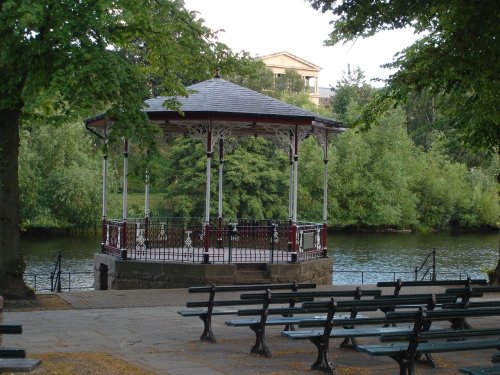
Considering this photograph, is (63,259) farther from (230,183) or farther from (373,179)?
(373,179)

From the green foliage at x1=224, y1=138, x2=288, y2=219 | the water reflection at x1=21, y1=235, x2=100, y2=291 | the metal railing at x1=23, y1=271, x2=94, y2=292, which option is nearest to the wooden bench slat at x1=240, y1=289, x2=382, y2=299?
the water reflection at x1=21, y1=235, x2=100, y2=291

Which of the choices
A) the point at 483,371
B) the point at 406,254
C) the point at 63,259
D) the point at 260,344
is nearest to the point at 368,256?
the point at 406,254

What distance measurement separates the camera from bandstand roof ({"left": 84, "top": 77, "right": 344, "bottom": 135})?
18766mm

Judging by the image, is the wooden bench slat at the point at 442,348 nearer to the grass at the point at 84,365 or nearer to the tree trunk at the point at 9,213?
the grass at the point at 84,365

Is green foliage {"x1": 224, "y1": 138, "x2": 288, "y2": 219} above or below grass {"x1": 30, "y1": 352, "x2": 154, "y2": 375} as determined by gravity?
above

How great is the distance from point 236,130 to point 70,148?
906 inches

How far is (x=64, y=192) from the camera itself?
42.0 m

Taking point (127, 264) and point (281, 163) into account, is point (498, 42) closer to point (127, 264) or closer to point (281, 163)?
point (127, 264)

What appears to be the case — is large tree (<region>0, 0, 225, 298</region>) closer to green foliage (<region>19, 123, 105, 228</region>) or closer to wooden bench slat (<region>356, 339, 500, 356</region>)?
wooden bench slat (<region>356, 339, 500, 356</region>)

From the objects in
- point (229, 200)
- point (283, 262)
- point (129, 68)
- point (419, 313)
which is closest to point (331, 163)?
point (229, 200)

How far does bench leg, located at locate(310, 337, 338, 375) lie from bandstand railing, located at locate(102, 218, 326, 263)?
390 inches

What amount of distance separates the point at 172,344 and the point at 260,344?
1.36m

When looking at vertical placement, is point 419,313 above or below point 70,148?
below

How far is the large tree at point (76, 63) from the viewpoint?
1220 centimetres
